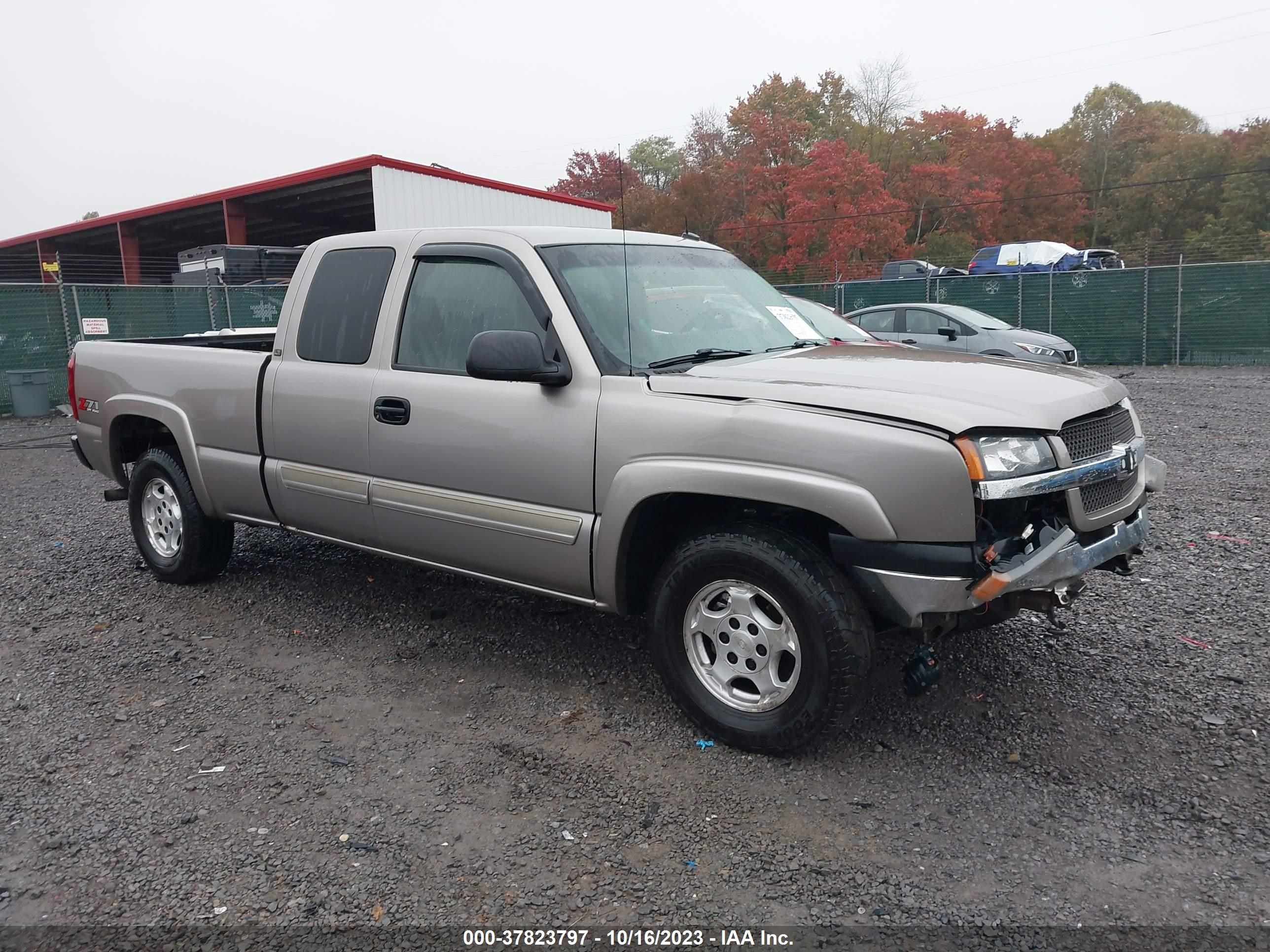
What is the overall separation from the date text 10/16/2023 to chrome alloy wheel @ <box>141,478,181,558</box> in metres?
3.92

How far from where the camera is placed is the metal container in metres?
16.0

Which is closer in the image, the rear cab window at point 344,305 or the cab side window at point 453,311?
the cab side window at point 453,311

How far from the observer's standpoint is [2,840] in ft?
10.5

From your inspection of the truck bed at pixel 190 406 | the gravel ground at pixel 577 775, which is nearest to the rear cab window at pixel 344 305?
the truck bed at pixel 190 406

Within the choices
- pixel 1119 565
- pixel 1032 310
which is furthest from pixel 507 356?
pixel 1032 310

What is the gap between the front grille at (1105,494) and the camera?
3438 mm

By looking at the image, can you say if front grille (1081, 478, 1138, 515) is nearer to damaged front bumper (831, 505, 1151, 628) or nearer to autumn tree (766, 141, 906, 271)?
damaged front bumper (831, 505, 1151, 628)

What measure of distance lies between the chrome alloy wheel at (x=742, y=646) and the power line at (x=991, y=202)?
37.0 metres

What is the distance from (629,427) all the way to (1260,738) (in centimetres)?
258

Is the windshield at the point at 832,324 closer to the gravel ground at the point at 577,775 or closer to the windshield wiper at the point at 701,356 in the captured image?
the gravel ground at the point at 577,775

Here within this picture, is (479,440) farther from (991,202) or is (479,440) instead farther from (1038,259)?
(991,202)

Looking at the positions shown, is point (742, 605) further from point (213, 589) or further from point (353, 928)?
point (213, 589)

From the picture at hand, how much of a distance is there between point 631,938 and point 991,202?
45695 millimetres

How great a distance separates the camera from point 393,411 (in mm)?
4410
